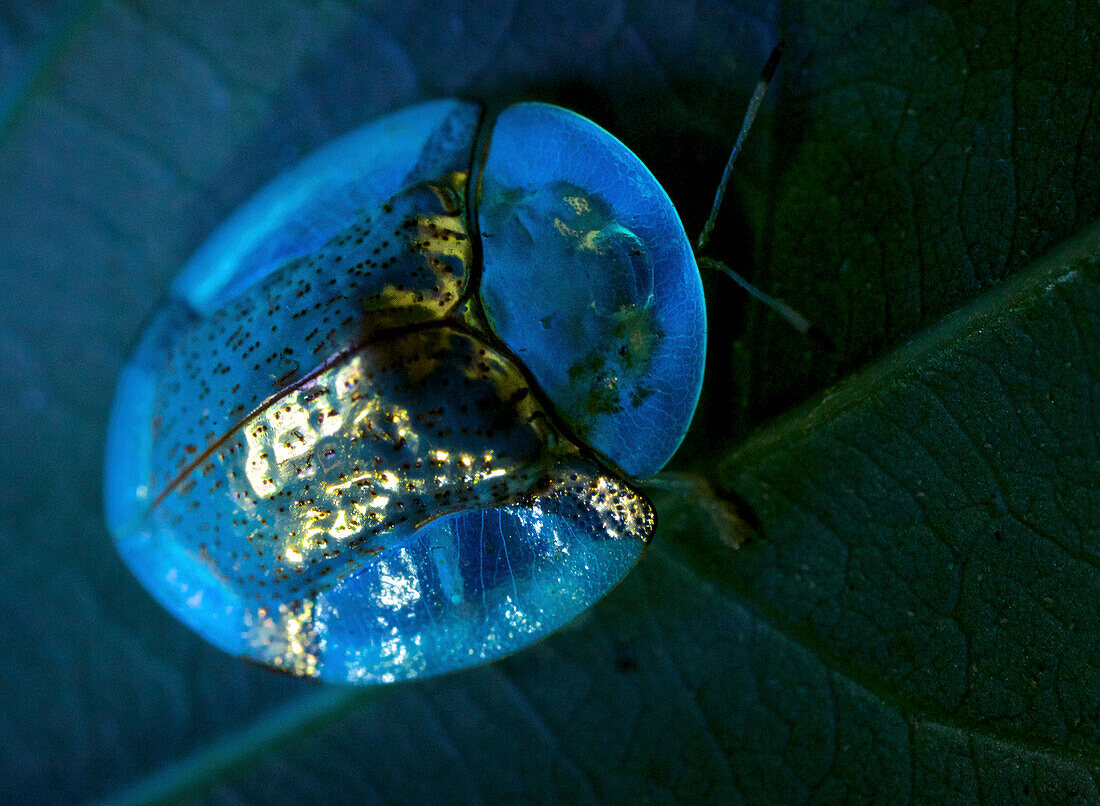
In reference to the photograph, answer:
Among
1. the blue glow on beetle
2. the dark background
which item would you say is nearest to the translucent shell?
the blue glow on beetle

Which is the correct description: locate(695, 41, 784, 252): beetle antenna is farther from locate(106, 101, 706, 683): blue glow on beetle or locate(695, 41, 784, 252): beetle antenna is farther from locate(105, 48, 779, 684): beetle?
locate(106, 101, 706, 683): blue glow on beetle

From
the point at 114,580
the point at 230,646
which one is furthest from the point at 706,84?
the point at 114,580

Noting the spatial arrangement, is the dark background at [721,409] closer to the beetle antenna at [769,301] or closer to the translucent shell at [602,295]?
the beetle antenna at [769,301]

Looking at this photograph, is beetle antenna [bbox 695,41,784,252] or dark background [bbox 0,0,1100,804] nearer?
dark background [bbox 0,0,1100,804]

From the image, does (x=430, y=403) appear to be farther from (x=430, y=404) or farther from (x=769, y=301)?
(x=769, y=301)

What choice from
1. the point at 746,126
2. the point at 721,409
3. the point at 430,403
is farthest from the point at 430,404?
the point at 746,126

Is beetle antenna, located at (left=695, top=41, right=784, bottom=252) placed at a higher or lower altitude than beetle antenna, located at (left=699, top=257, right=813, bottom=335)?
higher
